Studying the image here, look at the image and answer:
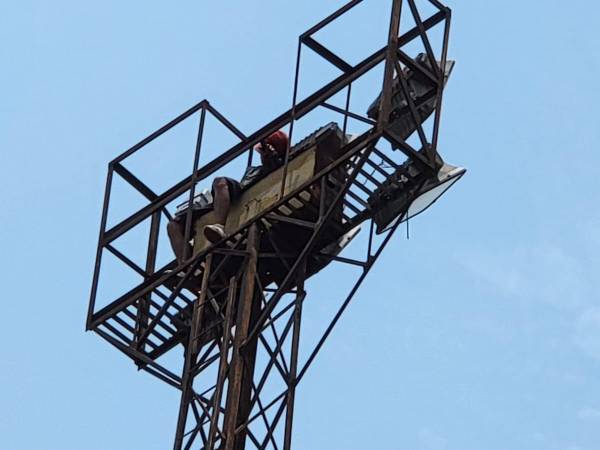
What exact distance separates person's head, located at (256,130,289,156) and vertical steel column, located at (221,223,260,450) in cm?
139

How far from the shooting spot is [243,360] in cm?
2469

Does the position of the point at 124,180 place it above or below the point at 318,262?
above

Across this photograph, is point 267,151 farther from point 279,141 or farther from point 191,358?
point 191,358

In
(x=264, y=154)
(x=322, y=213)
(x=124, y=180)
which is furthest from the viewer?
(x=124, y=180)

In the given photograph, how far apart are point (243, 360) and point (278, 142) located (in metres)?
3.29

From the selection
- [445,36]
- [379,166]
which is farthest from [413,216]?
[445,36]

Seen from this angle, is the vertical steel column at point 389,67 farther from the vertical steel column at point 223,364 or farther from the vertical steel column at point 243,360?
the vertical steel column at point 223,364

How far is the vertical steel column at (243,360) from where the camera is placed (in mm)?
24156

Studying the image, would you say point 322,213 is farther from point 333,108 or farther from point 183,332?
point 183,332

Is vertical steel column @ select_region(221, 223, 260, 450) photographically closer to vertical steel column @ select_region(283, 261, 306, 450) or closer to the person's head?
vertical steel column @ select_region(283, 261, 306, 450)

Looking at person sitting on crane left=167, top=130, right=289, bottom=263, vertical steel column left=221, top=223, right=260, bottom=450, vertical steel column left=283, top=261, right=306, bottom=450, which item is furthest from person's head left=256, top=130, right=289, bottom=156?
vertical steel column left=283, top=261, right=306, bottom=450

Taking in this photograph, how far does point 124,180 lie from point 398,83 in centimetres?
513

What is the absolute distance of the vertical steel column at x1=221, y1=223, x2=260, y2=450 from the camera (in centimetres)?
2416

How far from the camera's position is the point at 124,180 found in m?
28.6
